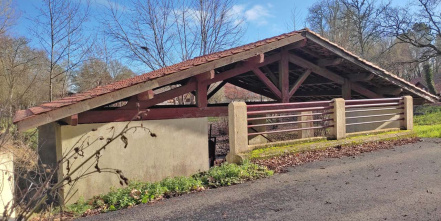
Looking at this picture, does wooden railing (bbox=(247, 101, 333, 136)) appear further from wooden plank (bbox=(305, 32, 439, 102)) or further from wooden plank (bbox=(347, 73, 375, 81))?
wooden plank (bbox=(347, 73, 375, 81))

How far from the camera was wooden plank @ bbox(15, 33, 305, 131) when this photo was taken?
496cm

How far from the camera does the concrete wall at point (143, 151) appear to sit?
19.4 ft

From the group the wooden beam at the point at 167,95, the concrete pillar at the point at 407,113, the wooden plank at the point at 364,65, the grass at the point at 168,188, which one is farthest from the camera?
the concrete pillar at the point at 407,113

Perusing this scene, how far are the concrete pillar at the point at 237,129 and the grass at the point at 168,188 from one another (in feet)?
1.60

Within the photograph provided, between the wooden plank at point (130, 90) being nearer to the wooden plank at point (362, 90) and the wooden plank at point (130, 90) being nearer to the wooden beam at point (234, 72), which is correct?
the wooden beam at point (234, 72)

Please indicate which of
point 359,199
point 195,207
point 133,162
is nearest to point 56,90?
point 133,162

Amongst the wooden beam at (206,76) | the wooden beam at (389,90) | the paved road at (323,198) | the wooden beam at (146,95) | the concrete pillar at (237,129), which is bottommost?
the paved road at (323,198)

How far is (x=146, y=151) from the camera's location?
661 cm

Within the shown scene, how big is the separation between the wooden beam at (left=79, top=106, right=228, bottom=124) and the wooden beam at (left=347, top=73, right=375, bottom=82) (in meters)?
4.92

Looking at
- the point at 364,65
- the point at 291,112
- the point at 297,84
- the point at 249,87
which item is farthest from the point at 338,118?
the point at 249,87

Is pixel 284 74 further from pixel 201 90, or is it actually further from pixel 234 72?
pixel 201 90

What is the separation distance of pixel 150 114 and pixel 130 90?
3.24 ft

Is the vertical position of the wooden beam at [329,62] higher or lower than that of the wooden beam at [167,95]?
higher

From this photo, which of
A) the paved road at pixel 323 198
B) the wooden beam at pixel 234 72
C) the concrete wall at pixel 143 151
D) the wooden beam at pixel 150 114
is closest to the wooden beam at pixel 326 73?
the wooden beam at pixel 234 72
